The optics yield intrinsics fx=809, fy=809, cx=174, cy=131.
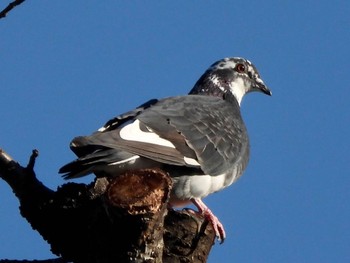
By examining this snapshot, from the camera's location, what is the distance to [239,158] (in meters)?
6.84

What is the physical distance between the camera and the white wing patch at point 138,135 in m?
5.57

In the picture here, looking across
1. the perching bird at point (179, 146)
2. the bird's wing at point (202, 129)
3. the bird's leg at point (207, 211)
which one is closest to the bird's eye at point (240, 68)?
the perching bird at point (179, 146)

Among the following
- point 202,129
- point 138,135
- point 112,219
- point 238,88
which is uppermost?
point 238,88

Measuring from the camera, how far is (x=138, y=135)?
5.68 metres

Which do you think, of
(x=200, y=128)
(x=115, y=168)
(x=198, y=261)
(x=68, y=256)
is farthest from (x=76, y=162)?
(x=200, y=128)

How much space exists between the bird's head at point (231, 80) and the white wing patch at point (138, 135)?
2754 mm

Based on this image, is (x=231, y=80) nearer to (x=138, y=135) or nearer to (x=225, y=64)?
(x=225, y=64)

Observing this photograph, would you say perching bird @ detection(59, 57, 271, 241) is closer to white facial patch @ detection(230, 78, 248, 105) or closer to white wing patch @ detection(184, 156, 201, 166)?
white wing patch @ detection(184, 156, 201, 166)

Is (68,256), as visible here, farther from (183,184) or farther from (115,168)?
(183,184)

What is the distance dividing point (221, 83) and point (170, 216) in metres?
4.40

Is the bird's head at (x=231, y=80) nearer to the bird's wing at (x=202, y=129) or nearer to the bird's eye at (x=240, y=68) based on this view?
the bird's eye at (x=240, y=68)

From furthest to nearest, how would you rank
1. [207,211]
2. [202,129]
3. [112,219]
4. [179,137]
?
[202,129]
[179,137]
[207,211]
[112,219]

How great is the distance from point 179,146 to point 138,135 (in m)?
0.47

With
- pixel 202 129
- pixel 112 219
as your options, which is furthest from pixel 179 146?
pixel 112 219
